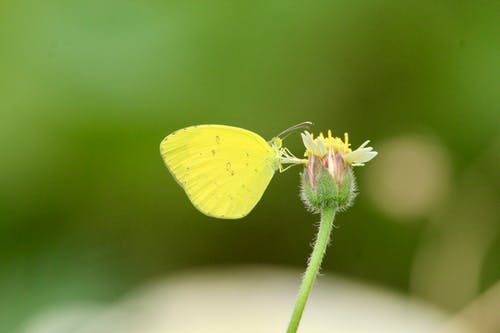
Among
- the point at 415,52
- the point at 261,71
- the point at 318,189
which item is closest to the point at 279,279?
the point at 261,71

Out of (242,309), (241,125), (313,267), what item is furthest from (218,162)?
(241,125)

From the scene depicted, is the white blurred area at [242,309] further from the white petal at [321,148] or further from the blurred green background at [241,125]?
the white petal at [321,148]

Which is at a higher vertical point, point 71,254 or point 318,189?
point 71,254

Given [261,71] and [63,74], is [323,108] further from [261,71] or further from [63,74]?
[63,74]

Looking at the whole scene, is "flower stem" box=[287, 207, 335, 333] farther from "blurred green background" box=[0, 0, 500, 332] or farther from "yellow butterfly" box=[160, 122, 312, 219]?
"blurred green background" box=[0, 0, 500, 332]

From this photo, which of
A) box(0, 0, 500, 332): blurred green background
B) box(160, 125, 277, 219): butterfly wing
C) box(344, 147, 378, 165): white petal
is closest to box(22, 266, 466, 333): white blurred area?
box(0, 0, 500, 332): blurred green background

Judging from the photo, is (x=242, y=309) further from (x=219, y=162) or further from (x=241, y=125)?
(x=219, y=162)
